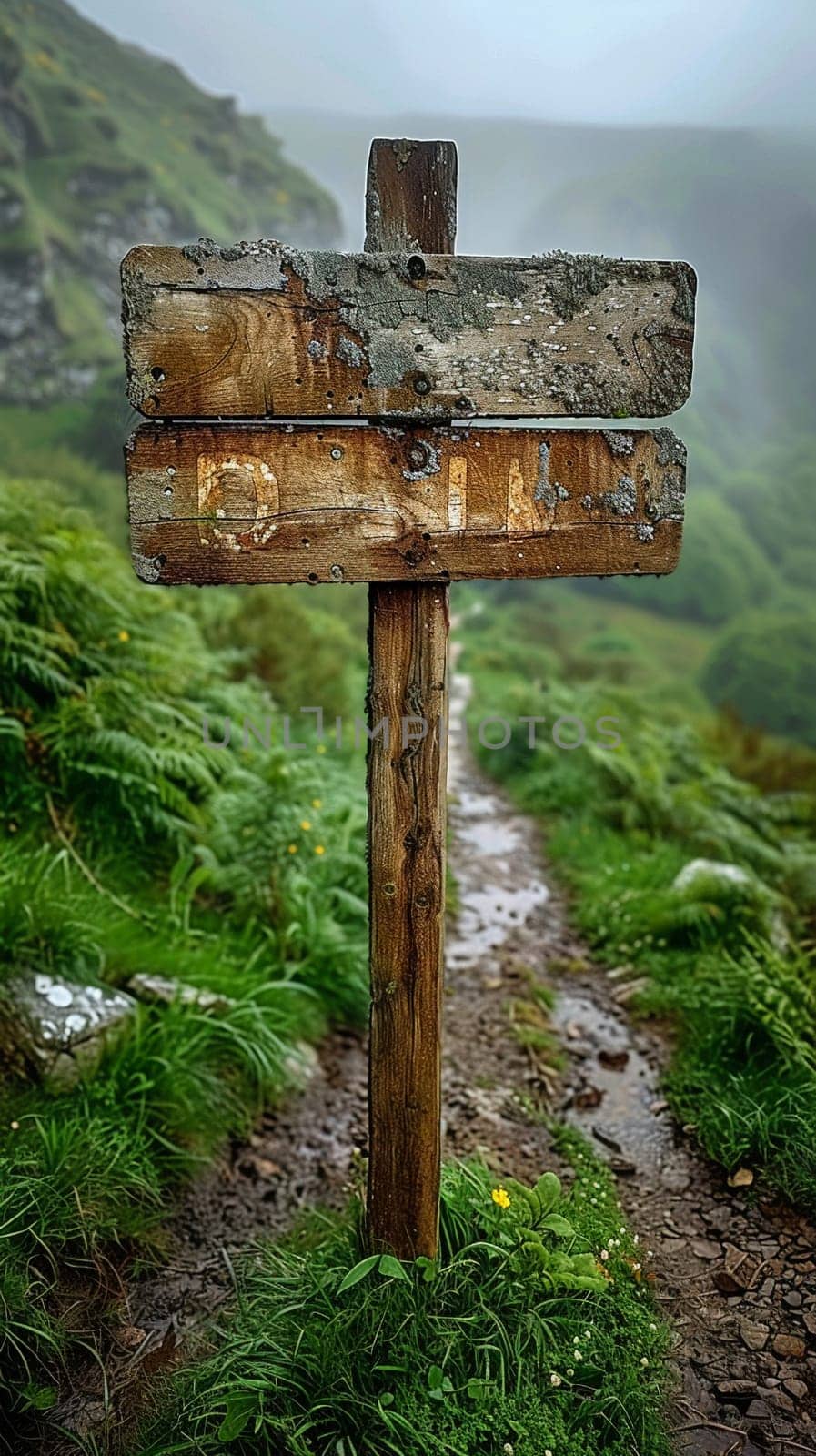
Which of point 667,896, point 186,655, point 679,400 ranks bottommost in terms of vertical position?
point 667,896

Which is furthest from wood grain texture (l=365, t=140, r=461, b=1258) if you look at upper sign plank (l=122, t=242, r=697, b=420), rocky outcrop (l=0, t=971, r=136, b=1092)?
rocky outcrop (l=0, t=971, r=136, b=1092)

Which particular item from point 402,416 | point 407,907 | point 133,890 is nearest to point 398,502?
point 402,416

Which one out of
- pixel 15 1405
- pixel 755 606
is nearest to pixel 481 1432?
pixel 15 1405

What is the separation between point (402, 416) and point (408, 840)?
112cm

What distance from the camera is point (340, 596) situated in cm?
1644

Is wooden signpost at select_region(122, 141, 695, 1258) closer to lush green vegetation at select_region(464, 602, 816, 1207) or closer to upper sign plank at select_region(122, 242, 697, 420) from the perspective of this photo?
upper sign plank at select_region(122, 242, 697, 420)

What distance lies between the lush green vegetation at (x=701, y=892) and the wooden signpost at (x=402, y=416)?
92.0 inches

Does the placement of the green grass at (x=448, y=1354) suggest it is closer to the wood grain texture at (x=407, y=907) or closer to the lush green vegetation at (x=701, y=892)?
the wood grain texture at (x=407, y=907)

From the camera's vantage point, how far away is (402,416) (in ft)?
7.45

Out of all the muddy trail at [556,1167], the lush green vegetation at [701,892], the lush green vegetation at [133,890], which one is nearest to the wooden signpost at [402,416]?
the lush green vegetation at [133,890]

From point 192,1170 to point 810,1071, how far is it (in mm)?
2467

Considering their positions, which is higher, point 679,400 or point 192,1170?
point 679,400

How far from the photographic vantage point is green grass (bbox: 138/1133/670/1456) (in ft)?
8.01

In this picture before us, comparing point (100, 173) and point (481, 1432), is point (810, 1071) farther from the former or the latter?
point (100, 173)
